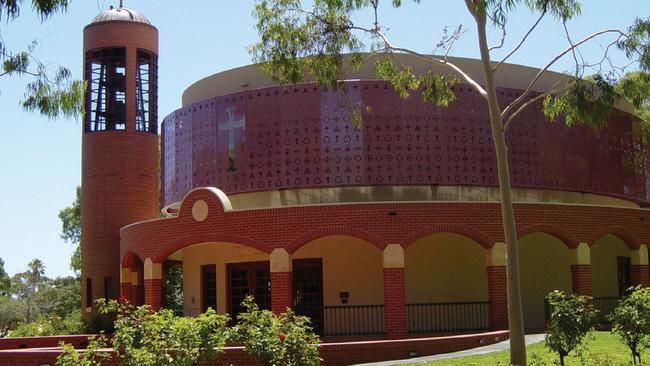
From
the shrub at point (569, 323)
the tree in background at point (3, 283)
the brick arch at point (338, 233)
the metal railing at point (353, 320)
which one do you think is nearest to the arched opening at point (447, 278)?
the metal railing at point (353, 320)

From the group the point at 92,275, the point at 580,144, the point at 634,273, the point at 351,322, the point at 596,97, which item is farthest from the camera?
the point at 92,275

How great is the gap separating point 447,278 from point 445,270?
241 mm

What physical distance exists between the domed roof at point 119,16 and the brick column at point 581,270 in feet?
59.4

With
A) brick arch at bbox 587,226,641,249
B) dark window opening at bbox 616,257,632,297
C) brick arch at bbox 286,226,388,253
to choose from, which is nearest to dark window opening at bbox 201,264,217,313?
brick arch at bbox 286,226,388,253

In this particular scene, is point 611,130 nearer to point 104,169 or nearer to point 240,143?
point 240,143

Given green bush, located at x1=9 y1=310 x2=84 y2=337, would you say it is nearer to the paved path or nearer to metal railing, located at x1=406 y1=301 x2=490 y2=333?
metal railing, located at x1=406 y1=301 x2=490 y2=333

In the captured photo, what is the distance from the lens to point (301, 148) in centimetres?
2605

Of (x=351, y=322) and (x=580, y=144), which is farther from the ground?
(x=580, y=144)

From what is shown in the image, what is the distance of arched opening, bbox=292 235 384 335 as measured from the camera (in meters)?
25.9

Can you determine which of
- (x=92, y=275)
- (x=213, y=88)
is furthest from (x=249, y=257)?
(x=92, y=275)

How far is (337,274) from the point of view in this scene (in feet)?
85.5

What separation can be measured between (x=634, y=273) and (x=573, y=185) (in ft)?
10.9

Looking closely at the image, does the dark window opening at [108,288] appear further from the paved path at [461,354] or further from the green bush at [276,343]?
the green bush at [276,343]

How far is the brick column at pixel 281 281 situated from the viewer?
23.1 meters
